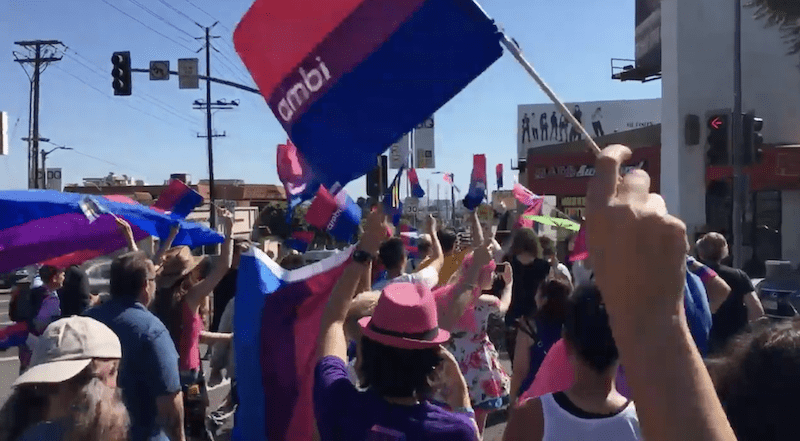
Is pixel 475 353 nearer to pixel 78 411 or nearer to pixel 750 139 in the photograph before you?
pixel 78 411

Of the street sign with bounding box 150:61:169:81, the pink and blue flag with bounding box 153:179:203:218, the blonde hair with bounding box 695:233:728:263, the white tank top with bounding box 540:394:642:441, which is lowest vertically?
the white tank top with bounding box 540:394:642:441

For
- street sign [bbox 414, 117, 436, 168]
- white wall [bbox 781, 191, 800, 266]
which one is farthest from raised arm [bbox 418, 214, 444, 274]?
street sign [bbox 414, 117, 436, 168]

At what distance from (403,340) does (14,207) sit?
4.34 meters

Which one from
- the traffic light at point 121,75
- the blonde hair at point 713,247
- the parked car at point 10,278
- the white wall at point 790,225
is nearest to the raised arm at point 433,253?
the blonde hair at point 713,247

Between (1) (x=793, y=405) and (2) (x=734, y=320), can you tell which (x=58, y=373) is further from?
(2) (x=734, y=320)

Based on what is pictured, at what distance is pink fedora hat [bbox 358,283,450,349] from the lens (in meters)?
2.42

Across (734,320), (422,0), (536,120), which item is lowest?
(734,320)

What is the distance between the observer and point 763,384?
1261mm

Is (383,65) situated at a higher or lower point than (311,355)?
higher

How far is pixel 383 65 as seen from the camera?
385cm

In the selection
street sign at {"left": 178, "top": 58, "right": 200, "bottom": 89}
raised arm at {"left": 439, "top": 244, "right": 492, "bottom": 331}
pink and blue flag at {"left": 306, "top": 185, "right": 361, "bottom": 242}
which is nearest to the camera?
raised arm at {"left": 439, "top": 244, "right": 492, "bottom": 331}

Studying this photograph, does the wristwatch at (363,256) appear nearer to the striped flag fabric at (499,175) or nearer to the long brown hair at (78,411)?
the long brown hair at (78,411)

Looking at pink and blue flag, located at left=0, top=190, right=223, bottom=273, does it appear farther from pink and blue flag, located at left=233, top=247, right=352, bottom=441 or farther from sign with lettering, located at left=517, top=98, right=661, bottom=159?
sign with lettering, located at left=517, top=98, right=661, bottom=159

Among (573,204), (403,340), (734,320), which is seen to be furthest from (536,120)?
(403,340)
